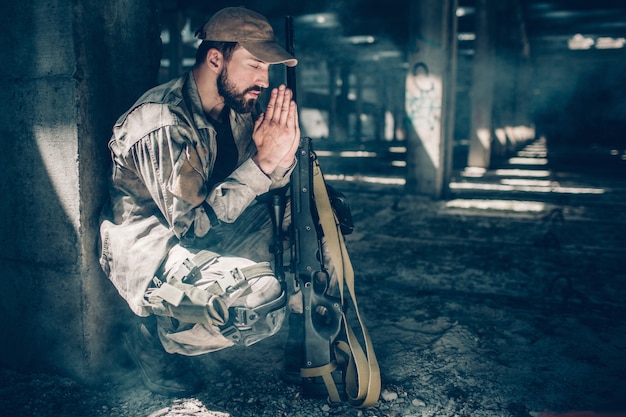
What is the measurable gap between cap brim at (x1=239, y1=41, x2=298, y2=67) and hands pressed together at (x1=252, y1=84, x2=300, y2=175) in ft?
0.42

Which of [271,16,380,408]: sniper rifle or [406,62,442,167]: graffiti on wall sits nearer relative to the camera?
[271,16,380,408]: sniper rifle

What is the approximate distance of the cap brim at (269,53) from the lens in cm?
191

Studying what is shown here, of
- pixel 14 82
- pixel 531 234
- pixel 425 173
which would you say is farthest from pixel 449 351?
pixel 425 173

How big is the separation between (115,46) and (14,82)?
0.44 m

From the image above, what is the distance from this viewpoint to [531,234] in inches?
186

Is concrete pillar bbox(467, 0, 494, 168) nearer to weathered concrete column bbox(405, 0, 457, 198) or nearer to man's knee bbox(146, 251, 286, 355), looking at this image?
weathered concrete column bbox(405, 0, 457, 198)

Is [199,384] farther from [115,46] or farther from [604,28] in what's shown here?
[604,28]

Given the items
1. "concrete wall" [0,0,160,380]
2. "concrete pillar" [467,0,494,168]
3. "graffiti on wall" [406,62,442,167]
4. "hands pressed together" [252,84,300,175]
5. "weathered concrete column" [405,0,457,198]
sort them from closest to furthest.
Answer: "hands pressed together" [252,84,300,175] → "concrete wall" [0,0,160,380] → "weathered concrete column" [405,0,457,198] → "graffiti on wall" [406,62,442,167] → "concrete pillar" [467,0,494,168]

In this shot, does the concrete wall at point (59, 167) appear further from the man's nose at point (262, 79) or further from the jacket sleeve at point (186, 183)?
the man's nose at point (262, 79)

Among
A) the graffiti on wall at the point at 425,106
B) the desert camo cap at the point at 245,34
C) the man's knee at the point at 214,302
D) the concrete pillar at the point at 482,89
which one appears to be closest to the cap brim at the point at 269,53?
the desert camo cap at the point at 245,34

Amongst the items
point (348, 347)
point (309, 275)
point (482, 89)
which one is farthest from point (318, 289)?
point (482, 89)

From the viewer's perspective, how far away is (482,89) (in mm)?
10484

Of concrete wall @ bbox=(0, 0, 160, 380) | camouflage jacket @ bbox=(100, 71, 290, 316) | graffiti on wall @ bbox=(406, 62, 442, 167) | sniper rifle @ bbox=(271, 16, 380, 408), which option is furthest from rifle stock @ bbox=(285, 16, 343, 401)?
graffiti on wall @ bbox=(406, 62, 442, 167)

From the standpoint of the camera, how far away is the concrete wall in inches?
76.8
